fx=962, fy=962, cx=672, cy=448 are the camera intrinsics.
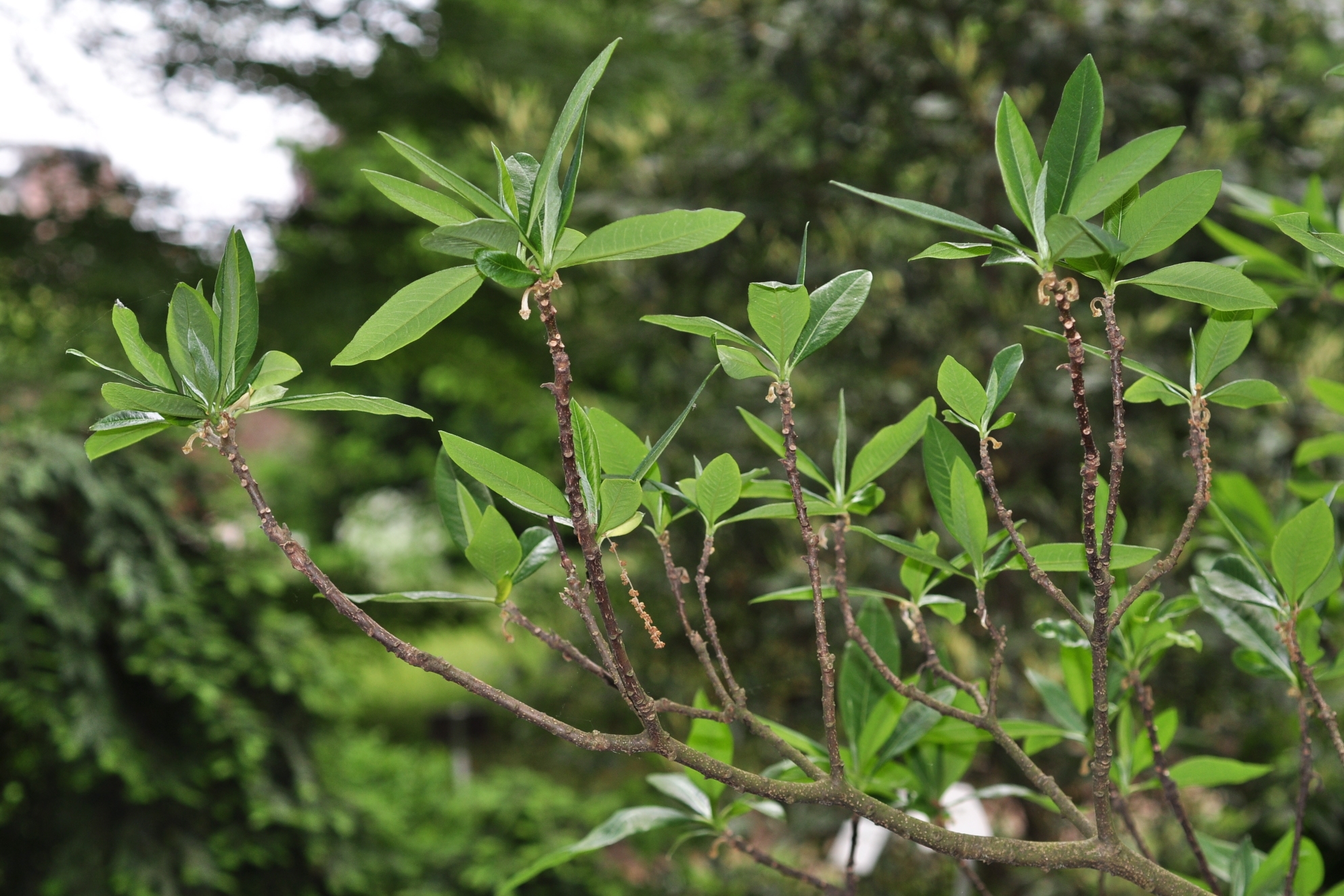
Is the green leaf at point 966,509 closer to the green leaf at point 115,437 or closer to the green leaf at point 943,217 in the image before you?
the green leaf at point 943,217

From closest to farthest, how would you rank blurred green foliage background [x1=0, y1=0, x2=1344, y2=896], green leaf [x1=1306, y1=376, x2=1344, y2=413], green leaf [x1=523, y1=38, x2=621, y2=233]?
1. green leaf [x1=523, y1=38, x2=621, y2=233]
2. green leaf [x1=1306, y1=376, x2=1344, y2=413]
3. blurred green foliage background [x1=0, y1=0, x2=1344, y2=896]

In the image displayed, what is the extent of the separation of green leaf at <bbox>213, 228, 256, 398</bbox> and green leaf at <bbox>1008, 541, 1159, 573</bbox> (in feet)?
0.87

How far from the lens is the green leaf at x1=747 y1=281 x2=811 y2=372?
29 cm

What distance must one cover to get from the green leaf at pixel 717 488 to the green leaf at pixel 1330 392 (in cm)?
32

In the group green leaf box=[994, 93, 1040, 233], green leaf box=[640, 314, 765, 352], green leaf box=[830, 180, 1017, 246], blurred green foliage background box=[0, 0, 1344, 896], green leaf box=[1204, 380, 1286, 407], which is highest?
green leaf box=[994, 93, 1040, 233]

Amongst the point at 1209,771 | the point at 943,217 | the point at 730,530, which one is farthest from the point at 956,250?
the point at 730,530

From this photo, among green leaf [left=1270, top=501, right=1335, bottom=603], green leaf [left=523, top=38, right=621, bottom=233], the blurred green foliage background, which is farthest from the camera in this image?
the blurred green foliage background

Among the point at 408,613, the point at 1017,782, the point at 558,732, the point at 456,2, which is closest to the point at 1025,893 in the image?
the point at 1017,782

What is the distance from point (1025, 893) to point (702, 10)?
143 cm

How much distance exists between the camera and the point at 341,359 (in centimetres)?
27

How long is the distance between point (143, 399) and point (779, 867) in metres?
0.30

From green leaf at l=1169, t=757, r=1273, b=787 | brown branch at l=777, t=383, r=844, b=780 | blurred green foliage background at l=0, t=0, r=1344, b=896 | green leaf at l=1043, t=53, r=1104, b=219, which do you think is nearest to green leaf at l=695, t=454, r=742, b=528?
brown branch at l=777, t=383, r=844, b=780

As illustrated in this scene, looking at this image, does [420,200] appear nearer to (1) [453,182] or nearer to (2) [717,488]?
(1) [453,182]

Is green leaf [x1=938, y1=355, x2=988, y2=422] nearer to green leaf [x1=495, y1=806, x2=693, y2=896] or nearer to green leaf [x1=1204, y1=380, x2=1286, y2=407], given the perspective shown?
green leaf [x1=1204, y1=380, x2=1286, y2=407]
